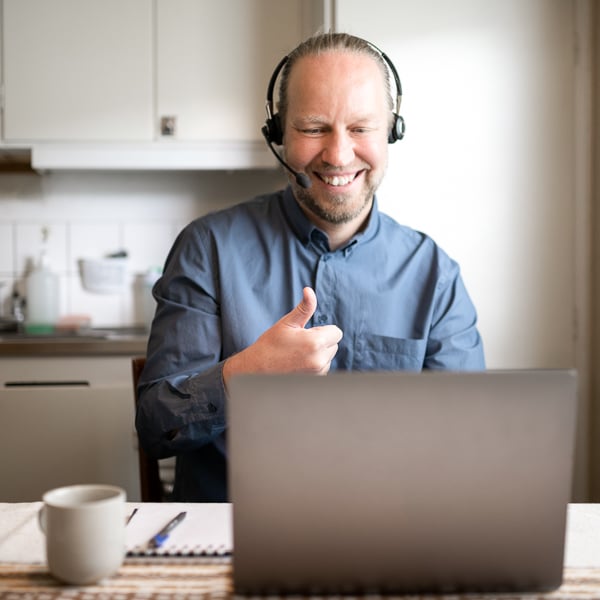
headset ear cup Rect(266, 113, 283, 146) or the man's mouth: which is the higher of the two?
headset ear cup Rect(266, 113, 283, 146)

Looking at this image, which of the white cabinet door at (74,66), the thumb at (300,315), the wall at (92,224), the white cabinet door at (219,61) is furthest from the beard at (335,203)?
the wall at (92,224)

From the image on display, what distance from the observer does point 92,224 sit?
2758mm

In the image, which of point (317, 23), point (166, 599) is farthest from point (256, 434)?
point (317, 23)

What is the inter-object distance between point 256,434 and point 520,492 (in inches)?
8.6

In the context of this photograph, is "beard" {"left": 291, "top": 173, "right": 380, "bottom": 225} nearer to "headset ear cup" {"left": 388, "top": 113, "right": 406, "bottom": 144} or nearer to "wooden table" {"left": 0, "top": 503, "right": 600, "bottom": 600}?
"headset ear cup" {"left": 388, "top": 113, "right": 406, "bottom": 144}

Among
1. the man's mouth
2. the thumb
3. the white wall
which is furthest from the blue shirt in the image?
the white wall

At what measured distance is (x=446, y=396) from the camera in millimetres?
580

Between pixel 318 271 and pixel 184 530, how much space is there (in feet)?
2.24

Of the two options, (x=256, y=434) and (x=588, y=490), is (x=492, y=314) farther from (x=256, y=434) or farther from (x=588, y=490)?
(x=256, y=434)

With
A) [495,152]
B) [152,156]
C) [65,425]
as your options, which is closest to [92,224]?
[152,156]

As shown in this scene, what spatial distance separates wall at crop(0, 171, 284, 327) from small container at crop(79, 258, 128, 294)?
0.06 feet

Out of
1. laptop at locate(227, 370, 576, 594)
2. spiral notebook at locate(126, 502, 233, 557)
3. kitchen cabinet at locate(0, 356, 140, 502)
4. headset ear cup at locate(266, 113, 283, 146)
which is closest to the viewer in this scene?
laptop at locate(227, 370, 576, 594)

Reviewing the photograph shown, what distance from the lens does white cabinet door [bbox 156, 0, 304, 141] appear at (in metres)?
2.47

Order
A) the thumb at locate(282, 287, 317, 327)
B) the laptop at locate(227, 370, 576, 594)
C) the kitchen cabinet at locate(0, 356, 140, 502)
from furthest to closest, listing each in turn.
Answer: the kitchen cabinet at locate(0, 356, 140, 502)
the thumb at locate(282, 287, 317, 327)
the laptop at locate(227, 370, 576, 594)
